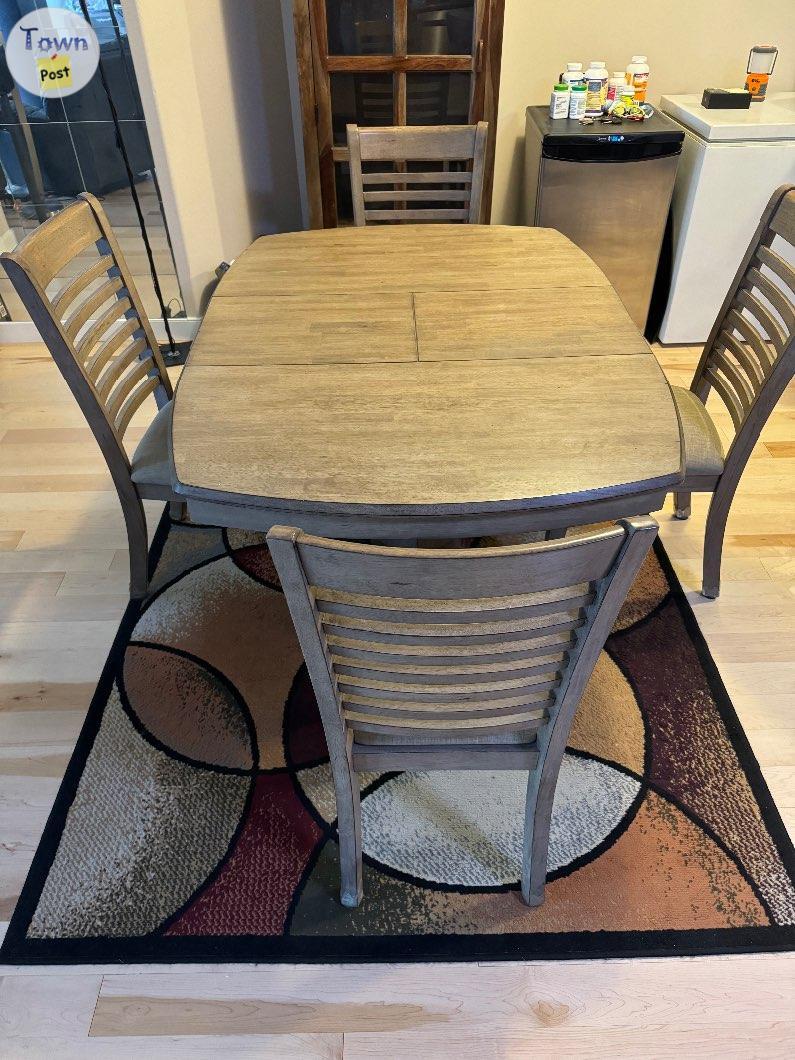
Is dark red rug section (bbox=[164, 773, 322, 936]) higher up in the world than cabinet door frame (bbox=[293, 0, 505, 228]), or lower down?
lower down

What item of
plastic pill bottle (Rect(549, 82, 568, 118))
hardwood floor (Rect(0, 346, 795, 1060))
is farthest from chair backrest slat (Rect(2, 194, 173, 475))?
plastic pill bottle (Rect(549, 82, 568, 118))

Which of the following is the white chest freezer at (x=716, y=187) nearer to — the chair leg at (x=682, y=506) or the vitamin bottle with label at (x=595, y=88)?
the vitamin bottle with label at (x=595, y=88)

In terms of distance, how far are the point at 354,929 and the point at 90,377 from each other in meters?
1.27

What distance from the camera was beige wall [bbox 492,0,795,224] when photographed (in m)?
2.81

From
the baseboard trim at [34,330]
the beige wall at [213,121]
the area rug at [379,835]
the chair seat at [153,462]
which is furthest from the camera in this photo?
the baseboard trim at [34,330]

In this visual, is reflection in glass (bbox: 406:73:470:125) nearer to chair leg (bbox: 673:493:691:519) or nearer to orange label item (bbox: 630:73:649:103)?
orange label item (bbox: 630:73:649:103)

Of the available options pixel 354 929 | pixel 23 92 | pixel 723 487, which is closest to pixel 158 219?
pixel 23 92

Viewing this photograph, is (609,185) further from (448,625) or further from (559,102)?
(448,625)

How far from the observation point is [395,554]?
733mm

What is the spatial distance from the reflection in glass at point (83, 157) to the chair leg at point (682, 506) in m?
2.27

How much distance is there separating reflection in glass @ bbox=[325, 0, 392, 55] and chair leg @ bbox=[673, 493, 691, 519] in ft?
6.29

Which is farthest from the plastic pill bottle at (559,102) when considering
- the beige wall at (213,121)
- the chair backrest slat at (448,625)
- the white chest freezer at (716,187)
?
the chair backrest slat at (448,625)

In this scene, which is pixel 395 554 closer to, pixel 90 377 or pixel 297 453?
pixel 297 453

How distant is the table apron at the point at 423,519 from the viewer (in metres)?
1.14
